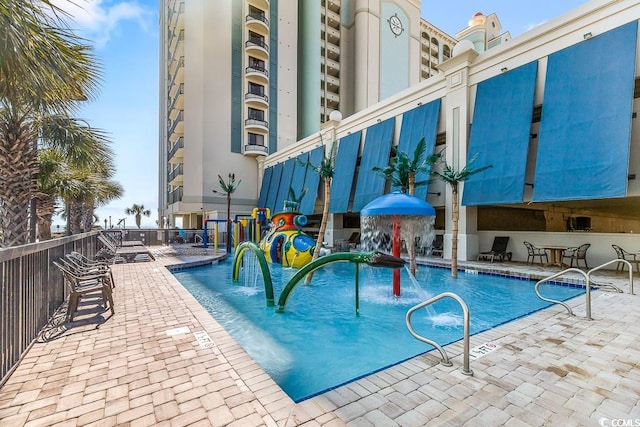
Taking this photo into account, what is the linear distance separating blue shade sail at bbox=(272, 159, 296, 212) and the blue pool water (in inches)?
612

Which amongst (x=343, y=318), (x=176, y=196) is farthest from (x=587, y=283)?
(x=176, y=196)

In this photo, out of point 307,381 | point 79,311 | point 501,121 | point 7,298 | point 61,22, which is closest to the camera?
point 7,298

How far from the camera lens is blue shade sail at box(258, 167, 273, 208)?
29.2 metres

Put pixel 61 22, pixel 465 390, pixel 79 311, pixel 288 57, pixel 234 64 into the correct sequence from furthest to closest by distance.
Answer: pixel 288 57
pixel 234 64
pixel 79 311
pixel 61 22
pixel 465 390

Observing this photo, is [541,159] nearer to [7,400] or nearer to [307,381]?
[307,381]

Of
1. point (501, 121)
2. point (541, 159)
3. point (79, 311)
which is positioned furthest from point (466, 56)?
point (79, 311)

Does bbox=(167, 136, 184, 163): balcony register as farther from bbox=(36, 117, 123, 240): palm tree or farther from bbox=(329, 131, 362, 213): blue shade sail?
bbox=(329, 131, 362, 213): blue shade sail

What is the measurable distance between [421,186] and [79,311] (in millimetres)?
13364

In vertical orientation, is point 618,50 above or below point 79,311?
above

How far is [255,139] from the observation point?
31.0 meters

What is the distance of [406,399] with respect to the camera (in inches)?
107

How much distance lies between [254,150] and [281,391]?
29365 millimetres

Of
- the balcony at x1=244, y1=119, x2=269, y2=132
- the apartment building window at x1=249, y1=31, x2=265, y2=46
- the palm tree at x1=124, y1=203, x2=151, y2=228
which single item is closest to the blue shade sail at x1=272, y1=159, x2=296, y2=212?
the balcony at x1=244, y1=119, x2=269, y2=132

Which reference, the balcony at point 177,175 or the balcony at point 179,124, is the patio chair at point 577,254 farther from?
the balcony at point 179,124
